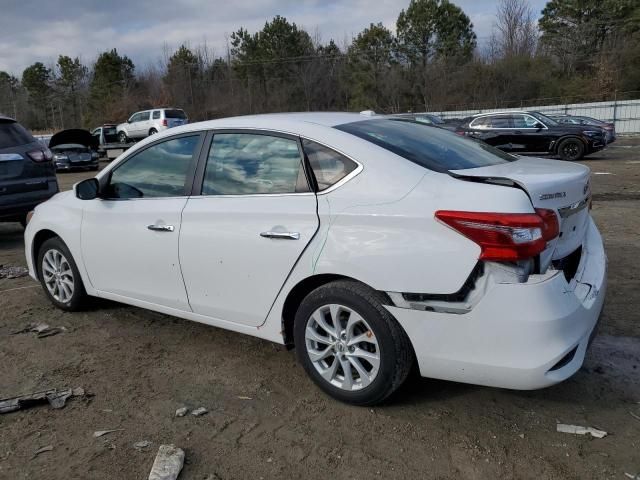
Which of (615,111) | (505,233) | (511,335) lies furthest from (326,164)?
(615,111)

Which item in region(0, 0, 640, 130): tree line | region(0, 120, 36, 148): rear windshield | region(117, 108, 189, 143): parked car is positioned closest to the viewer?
region(0, 120, 36, 148): rear windshield

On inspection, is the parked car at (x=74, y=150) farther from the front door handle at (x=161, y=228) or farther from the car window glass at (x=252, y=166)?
the car window glass at (x=252, y=166)

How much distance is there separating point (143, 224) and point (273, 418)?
165 centimetres

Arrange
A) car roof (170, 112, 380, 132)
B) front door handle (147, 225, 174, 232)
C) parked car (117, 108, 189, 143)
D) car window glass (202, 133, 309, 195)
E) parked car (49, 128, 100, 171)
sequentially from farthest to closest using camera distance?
parked car (117, 108, 189, 143) → parked car (49, 128, 100, 171) → front door handle (147, 225, 174, 232) → car roof (170, 112, 380, 132) → car window glass (202, 133, 309, 195)

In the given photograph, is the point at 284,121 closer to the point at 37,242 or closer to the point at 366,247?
the point at 366,247

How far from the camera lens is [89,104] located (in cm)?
6006

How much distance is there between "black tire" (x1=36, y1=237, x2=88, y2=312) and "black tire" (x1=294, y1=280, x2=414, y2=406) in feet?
7.87

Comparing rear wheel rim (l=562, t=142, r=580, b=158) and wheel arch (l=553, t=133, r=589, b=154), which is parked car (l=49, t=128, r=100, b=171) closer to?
wheel arch (l=553, t=133, r=589, b=154)

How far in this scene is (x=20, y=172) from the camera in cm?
734

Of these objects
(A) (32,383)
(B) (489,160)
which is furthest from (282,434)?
(B) (489,160)

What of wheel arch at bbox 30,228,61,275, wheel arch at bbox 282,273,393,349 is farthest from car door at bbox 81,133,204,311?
wheel arch at bbox 282,273,393,349

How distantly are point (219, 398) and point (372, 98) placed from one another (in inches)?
1949

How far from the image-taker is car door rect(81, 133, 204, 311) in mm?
3736

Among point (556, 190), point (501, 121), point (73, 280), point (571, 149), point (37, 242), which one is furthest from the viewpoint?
point (501, 121)
